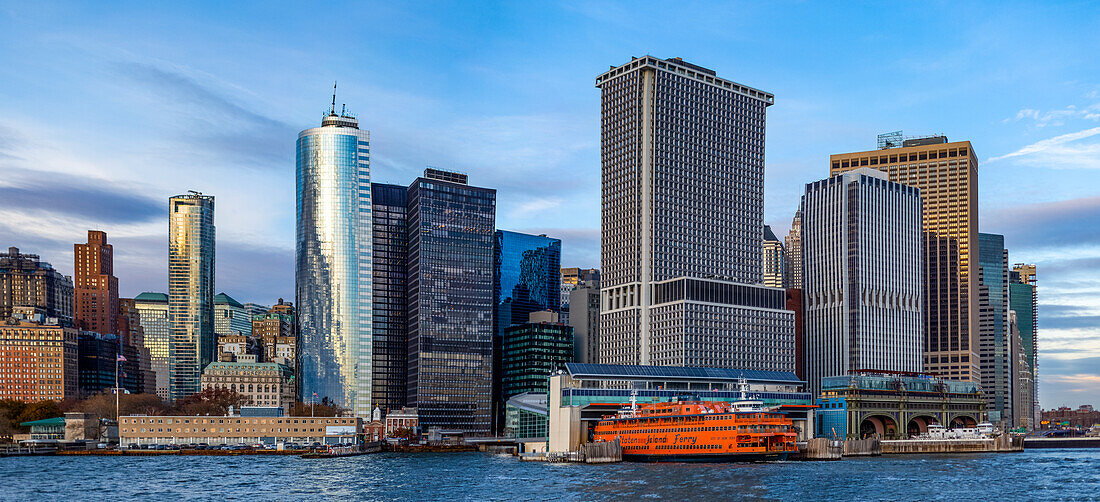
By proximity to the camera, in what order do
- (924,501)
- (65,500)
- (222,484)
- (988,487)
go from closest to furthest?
1. (924,501)
2. (65,500)
3. (988,487)
4. (222,484)

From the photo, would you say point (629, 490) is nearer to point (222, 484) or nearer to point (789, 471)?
point (789, 471)

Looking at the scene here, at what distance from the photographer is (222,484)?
18425 centimetres

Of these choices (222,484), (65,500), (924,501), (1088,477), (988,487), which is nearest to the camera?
(924,501)

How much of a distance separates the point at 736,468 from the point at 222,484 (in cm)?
8140

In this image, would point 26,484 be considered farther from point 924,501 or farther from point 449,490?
point 924,501

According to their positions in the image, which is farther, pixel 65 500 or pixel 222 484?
pixel 222 484

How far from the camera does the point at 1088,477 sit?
19638 centimetres

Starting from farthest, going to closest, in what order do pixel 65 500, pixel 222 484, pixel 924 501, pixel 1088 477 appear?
pixel 1088 477 → pixel 222 484 → pixel 65 500 → pixel 924 501

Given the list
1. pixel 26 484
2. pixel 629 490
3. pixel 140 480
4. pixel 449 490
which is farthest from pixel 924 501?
pixel 26 484

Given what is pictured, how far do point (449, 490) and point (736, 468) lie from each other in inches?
2009

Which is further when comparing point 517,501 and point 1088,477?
point 1088,477

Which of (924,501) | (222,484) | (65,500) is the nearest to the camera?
(924,501)

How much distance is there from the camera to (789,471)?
19012 cm

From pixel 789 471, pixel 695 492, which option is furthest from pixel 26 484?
pixel 789 471
